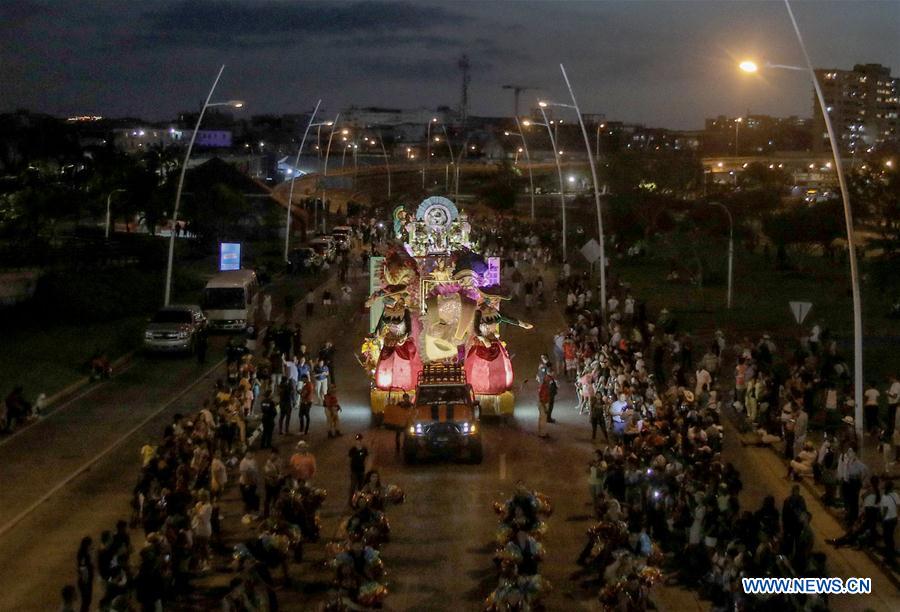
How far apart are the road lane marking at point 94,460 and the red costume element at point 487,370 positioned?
7458 mm

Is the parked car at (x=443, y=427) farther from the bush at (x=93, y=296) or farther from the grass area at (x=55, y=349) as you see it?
the bush at (x=93, y=296)

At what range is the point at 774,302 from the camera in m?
51.2

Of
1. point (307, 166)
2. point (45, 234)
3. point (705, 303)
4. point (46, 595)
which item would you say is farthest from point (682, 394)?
point (307, 166)

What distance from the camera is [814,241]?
7269 cm

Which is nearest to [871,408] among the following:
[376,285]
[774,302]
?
[376,285]

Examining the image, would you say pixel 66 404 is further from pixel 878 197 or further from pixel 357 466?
pixel 878 197

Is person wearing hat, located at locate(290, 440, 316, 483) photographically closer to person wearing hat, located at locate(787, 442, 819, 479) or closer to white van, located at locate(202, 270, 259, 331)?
person wearing hat, located at locate(787, 442, 819, 479)

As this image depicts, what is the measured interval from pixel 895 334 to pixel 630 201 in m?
38.7

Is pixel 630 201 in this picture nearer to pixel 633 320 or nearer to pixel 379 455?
pixel 633 320

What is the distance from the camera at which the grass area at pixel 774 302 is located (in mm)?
38781

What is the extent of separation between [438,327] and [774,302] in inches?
1095

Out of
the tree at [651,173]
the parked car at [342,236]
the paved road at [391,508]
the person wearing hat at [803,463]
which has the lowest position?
the paved road at [391,508]

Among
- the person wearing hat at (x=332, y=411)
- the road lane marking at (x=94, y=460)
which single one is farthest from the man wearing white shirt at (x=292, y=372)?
the road lane marking at (x=94, y=460)

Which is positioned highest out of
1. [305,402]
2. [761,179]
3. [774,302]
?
[761,179]
